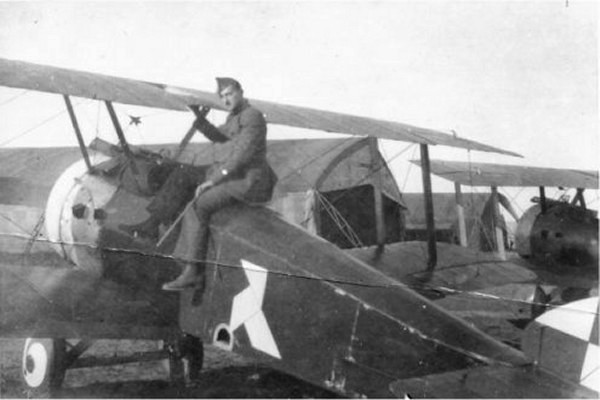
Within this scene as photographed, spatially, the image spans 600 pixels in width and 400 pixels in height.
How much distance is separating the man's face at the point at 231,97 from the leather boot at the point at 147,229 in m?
0.90

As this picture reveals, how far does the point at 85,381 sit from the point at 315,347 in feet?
9.36

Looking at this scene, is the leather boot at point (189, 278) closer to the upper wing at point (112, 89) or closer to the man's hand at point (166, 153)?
the man's hand at point (166, 153)

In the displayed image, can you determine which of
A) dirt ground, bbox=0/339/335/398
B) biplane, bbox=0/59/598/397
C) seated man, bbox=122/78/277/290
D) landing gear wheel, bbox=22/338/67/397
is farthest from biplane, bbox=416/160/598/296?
landing gear wheel, bbox=22/338/67/397

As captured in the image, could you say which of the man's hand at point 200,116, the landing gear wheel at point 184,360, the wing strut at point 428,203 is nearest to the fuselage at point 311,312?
the man's hand at point 200,116

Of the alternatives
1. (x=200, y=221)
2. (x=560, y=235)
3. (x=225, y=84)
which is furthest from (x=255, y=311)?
(x=560, y=235)

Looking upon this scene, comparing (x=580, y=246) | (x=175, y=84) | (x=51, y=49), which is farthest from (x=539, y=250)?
(x=51, y=49)

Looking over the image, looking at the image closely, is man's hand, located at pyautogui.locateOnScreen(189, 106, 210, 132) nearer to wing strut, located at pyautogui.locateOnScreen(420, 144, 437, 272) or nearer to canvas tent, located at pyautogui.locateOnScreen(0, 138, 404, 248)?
canvas tent, located at pyautogui.locateOnScreen(0, 138, 404, 248)

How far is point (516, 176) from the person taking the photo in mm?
9312

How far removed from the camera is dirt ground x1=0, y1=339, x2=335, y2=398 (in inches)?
197

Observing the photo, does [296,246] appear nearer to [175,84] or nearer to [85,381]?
[175,84]

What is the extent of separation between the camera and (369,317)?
3279 mm

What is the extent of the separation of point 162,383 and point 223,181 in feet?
8.48

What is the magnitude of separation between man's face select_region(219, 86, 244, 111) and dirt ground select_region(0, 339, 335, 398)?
246cm

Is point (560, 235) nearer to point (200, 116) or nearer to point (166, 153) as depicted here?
point (166, 153)
